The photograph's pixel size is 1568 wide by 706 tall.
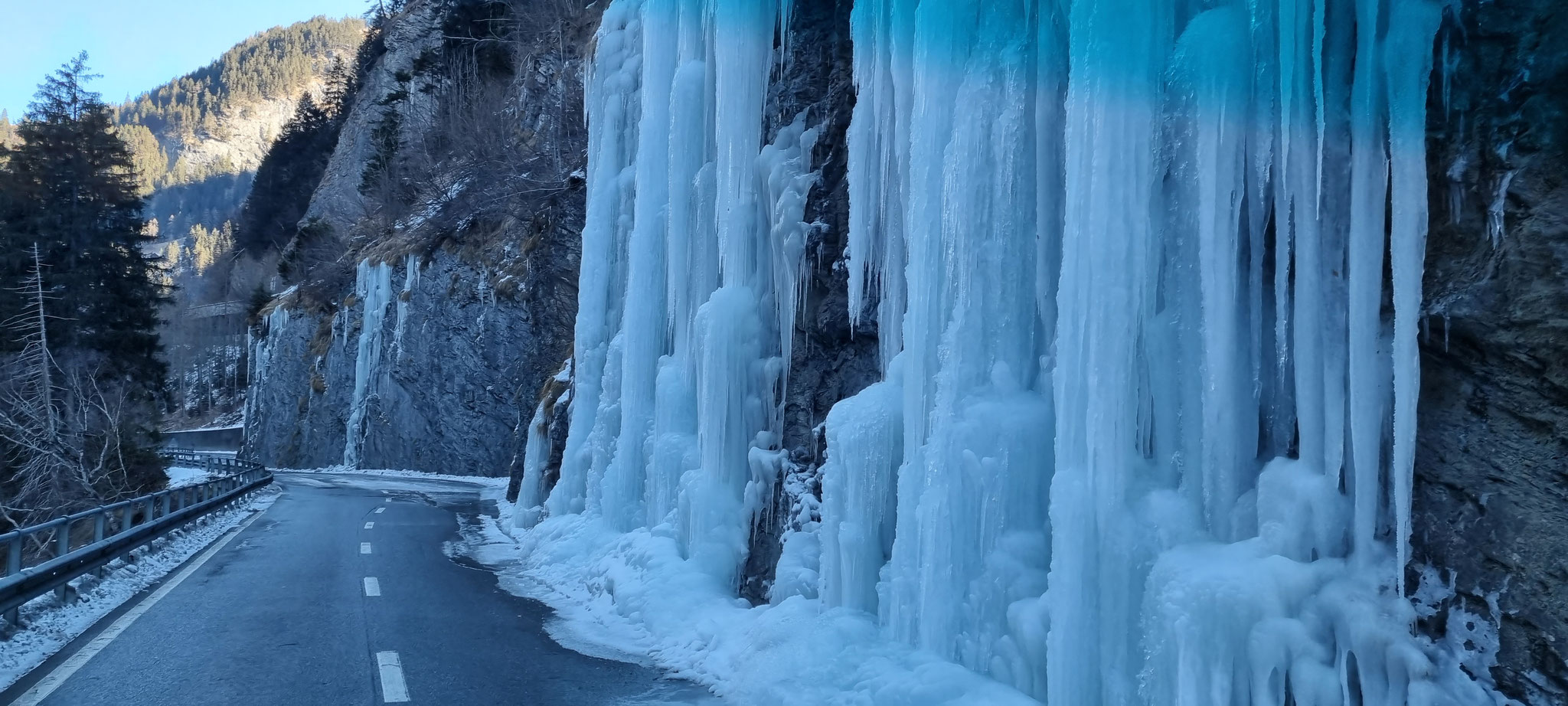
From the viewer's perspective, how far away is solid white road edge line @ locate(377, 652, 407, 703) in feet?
21.7

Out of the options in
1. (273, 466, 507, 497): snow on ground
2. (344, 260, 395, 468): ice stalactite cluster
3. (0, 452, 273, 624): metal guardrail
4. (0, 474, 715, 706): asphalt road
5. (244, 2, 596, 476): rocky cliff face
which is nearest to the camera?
(0, 474, 715, 706): asphalt road

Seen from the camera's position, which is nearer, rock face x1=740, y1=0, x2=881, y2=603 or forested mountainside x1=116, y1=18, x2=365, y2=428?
rock face x1=740, y1=0, x2=881, y2=603

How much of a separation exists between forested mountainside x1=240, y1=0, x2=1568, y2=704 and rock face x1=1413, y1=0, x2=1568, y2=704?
0.05ft

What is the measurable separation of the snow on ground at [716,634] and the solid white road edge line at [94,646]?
11.9 ft

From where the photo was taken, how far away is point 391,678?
23.4ft

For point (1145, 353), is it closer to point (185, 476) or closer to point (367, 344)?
point (185, 476)

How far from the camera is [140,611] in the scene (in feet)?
31.9

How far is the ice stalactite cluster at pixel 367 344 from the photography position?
133 ft

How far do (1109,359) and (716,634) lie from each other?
4696 mm

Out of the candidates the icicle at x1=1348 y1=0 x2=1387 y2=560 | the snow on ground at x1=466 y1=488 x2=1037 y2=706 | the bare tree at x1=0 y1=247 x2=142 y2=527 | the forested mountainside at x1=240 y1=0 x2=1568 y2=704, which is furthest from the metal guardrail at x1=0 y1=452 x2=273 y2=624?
the icicle at x1=1348 y1=0 x2=1387 y2=560

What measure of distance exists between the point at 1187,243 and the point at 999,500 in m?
2.01

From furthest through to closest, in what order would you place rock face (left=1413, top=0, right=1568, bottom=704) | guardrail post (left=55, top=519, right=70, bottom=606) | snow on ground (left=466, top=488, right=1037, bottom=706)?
guardrail post (left=55, top=519, right=70, bottom=606), snow on ground (left=466, top=488, right=1037, bottom=706), rock face (left=1413, top=0, right=1568, bottom=704)

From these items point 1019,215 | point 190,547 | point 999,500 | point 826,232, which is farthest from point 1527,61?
point 190,547

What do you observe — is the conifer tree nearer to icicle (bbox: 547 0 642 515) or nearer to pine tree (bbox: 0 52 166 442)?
pine tree (bbox: 0 52 166 442)
